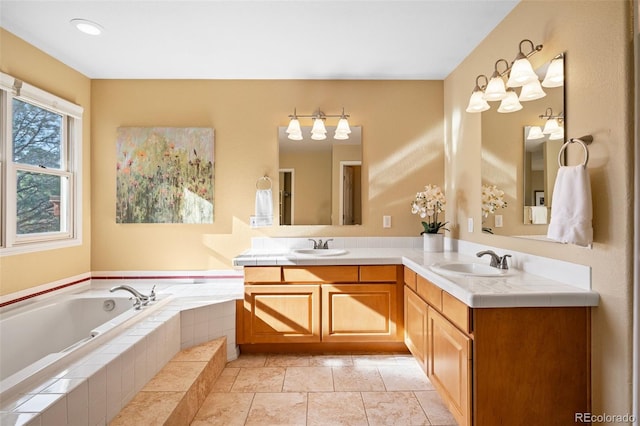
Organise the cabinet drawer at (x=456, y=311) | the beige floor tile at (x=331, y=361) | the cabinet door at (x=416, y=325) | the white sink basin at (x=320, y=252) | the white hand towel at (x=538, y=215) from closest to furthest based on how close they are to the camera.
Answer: the cabinet drawer at (x=456, y=311) < the white hand towel at (x=538, y=215) < the cabinet door at (x=416, y=325) < the beige floor tile at (x=331, y=361) < the white sink basin at (x=320, y=252)

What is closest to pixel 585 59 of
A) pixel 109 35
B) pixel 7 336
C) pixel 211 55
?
pixel 211 55

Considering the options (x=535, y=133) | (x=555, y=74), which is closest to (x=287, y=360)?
(x=535, y=133)

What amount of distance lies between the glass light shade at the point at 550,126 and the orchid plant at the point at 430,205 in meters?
1.23

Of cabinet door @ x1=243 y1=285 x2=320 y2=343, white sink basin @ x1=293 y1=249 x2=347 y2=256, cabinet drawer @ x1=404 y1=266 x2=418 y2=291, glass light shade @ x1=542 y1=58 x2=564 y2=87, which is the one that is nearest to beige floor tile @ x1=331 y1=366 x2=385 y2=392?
cabinet door @ x1=243 y1=285 x2=320 y2=343

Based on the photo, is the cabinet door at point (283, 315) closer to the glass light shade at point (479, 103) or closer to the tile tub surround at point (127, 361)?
the tile tub surround at point (127, 361)

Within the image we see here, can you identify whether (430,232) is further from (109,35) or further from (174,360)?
(109,35)

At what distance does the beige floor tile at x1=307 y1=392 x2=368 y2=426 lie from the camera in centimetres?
196

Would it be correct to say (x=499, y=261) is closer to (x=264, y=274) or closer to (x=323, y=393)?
(x=323, y=393)

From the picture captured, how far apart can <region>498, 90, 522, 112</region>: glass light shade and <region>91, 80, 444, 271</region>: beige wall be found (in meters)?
1.13

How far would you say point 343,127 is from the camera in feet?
10.3

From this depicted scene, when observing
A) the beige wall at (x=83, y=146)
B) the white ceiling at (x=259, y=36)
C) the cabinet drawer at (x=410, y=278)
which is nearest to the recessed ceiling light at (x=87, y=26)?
the white ceiling at (x=259, y=36)

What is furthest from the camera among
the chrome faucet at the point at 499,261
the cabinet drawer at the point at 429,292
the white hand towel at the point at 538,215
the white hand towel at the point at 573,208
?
the chrome faucet at the point at 499,261

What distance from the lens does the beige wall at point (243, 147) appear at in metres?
3.20

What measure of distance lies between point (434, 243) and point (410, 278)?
1.87 feet
